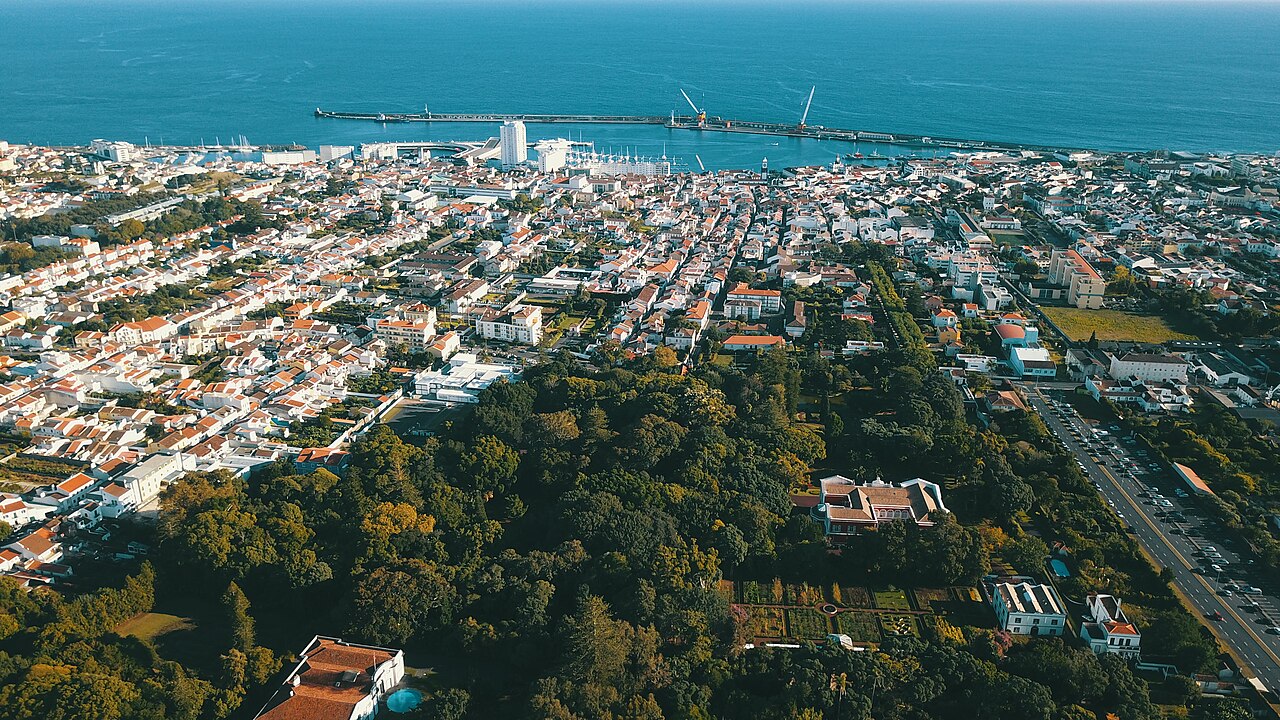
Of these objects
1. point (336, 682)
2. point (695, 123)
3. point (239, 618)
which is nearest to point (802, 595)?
point (336, 682)

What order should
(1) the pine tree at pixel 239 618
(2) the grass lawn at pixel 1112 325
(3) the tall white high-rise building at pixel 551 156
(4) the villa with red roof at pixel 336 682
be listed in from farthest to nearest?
(3) the tall white high-rise building at pixel 551 156, (2) the grass lawn at pixel 1112 325, (1) the pine tree at pixel 239 618, (4) the villa with red roof at pixel 336 682

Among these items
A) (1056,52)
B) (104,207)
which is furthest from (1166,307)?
(1056,52)

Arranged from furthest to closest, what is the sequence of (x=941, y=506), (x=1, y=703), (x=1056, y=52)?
(x=1056, y=52), (x=941, y=506), (x=1, y=703)

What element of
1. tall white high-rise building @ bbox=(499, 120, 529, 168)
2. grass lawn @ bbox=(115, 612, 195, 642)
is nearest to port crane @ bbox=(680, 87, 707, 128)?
tall white high-rise building @ bbox=(499, 120, 529, 168)

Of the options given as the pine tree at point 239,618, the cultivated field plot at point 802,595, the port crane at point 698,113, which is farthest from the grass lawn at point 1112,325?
the port crane at point 698,113

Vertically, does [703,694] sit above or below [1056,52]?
below

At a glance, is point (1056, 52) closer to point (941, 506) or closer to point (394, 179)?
point (394, 179)

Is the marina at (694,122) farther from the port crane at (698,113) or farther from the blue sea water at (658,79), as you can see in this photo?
the blue sea water at (658,79)

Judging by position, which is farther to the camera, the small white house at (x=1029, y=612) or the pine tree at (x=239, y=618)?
the small white house at (x=1029, y=612)
